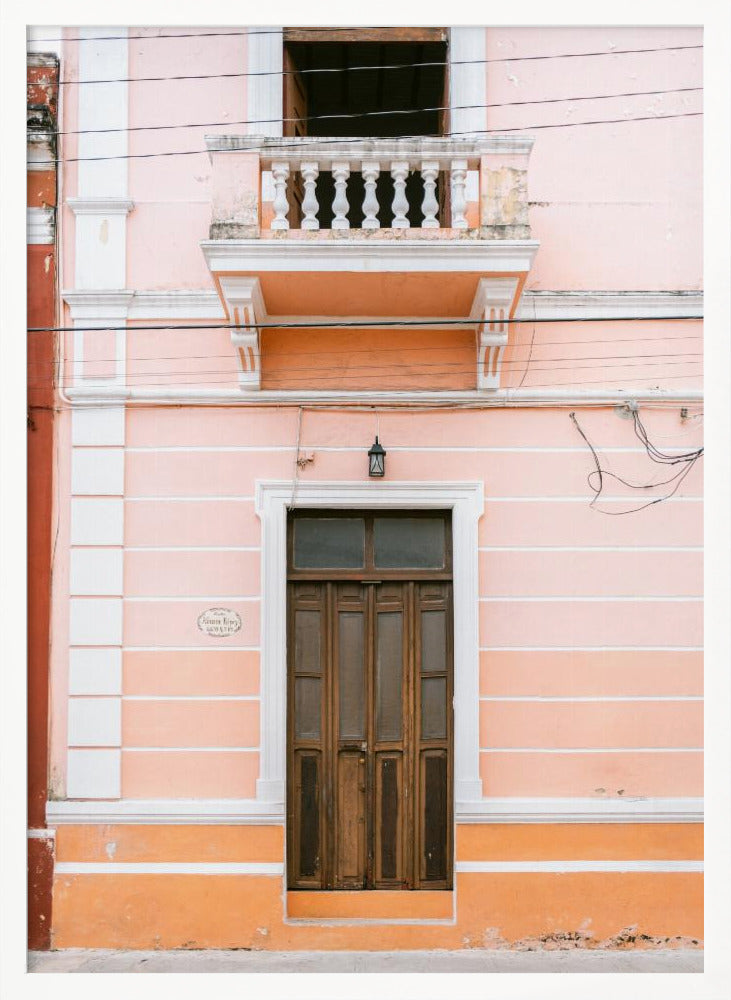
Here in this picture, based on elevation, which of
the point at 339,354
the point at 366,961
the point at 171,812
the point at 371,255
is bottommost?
the point at 366,961

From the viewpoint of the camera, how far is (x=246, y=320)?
4711 millimetres

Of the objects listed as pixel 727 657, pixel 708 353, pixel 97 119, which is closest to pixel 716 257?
pixel 708 353

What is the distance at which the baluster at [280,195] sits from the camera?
4551 mm

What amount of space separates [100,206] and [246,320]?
43.0 inches

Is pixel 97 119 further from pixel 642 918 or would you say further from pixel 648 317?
pixel 642 918

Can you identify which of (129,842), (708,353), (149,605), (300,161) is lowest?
(129,842)

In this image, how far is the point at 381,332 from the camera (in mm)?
4930

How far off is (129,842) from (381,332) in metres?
3.13

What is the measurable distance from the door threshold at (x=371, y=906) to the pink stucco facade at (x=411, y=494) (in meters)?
0.03

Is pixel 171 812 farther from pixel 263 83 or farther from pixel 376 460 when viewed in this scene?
Result: pixel 263 83

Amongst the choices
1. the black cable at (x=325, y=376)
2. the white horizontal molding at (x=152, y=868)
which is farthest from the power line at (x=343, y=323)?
the white horizontal molding at (x=152, y=868)

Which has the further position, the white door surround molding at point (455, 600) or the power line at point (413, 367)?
the power line at point (413, 367)

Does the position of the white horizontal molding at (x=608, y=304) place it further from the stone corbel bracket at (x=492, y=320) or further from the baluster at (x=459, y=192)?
the baluster at (x=459, y=192)

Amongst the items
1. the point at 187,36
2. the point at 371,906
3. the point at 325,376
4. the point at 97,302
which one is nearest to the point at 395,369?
the point at 325,376
